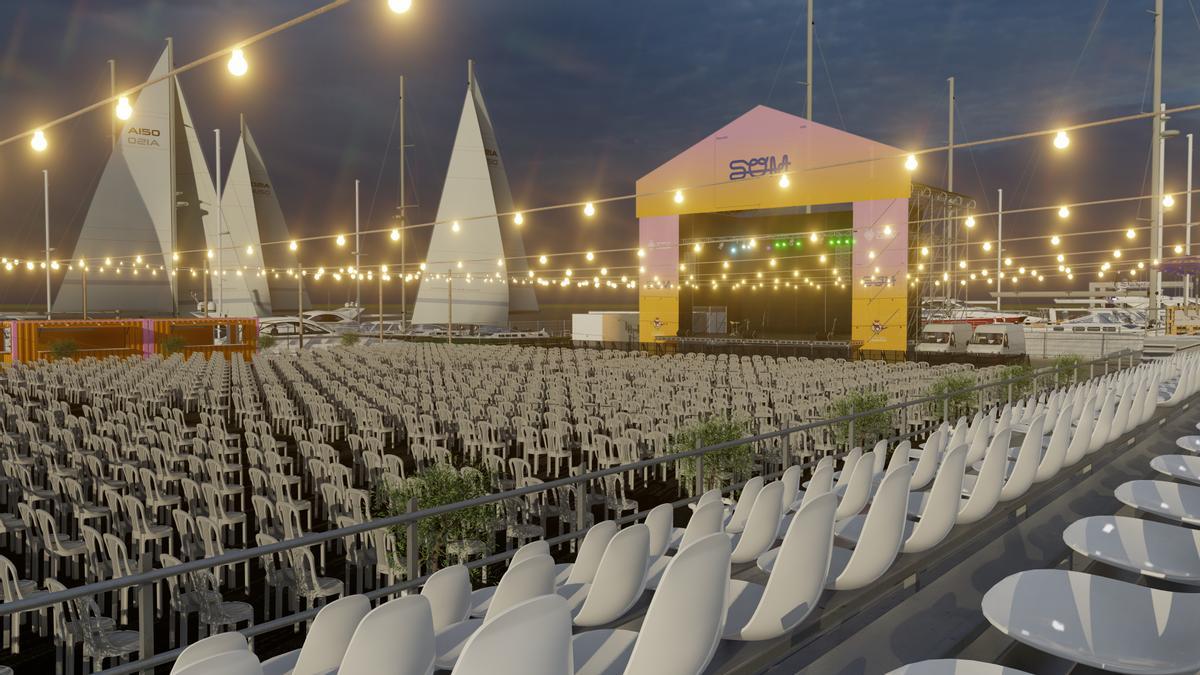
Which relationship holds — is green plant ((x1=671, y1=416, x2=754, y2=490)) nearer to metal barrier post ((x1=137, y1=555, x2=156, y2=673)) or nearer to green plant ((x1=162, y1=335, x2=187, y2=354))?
metal barrier post ((x1=137, y1=555, x2=156, y2=673))

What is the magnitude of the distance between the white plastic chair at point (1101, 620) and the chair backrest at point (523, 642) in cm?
146

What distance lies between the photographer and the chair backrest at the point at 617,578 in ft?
7.82

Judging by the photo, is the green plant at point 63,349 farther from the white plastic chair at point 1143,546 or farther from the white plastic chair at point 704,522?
the white plastic chair at point 1143,546

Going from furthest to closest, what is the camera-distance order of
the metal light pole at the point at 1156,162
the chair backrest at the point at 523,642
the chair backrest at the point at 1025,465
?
the metal light pole at the point at 1156,162 → the chair backrest at the point at 1025,465 → the chair backrest at the point at 523,642

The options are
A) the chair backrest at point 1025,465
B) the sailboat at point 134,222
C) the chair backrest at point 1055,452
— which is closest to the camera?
the chair backrest at point 1025,465

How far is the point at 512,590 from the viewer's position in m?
2.20

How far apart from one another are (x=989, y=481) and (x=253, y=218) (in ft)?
160

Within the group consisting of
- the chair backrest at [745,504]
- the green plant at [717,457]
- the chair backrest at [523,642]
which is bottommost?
the green plant at [717,457]

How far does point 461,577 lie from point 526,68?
6013cm

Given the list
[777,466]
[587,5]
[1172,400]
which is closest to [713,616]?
[777,466]

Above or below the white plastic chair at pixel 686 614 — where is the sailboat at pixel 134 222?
above

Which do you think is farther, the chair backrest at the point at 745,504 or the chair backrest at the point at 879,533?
the chair backrest at the point at 745,504

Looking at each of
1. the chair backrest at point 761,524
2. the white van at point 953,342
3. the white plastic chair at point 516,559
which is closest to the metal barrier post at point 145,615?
the white plastic chair at point 516,559

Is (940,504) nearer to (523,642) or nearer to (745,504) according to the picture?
(745,504)
